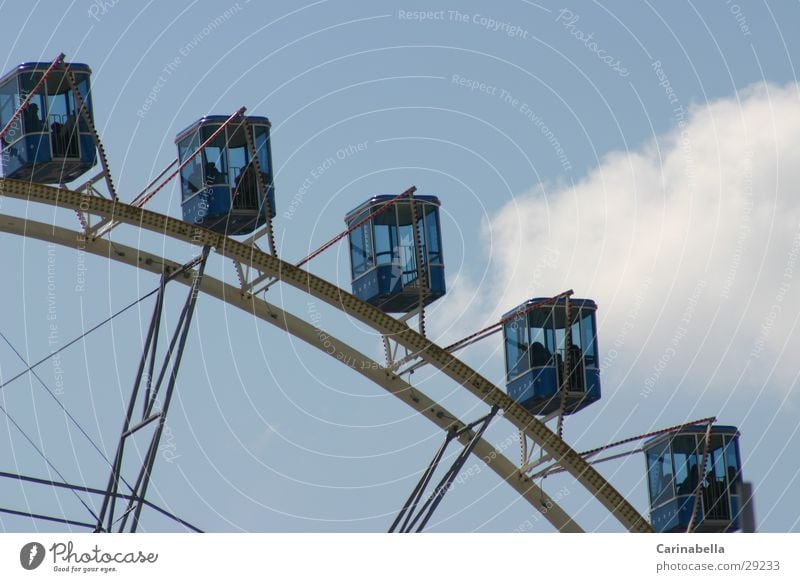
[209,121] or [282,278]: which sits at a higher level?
[209,121]

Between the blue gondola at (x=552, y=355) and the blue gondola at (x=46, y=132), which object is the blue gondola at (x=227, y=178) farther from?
the blue gondola at (x=552, y=355)

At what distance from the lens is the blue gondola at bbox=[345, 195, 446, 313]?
3972 cm

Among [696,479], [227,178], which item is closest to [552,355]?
[696,479]

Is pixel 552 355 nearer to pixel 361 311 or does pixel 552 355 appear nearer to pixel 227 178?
pixel 361 311

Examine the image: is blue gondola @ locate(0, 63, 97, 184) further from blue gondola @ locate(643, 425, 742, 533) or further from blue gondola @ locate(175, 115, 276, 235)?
Result: blue gondola @ locate(643, 425, 742, 533)

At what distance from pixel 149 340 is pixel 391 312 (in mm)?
5602

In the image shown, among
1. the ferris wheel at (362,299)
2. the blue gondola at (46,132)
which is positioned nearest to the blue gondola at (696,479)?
the ferris wheel at (362,299)

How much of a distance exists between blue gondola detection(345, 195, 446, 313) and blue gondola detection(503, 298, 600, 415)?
9.76 ft

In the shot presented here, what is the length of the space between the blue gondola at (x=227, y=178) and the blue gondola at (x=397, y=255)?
2.46 meters

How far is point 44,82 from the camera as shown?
3659cm

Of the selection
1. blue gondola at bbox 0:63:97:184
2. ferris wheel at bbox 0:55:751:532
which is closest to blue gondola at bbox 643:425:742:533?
ferris wheel at bbox 0:55:751:532

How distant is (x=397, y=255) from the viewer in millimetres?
39781
